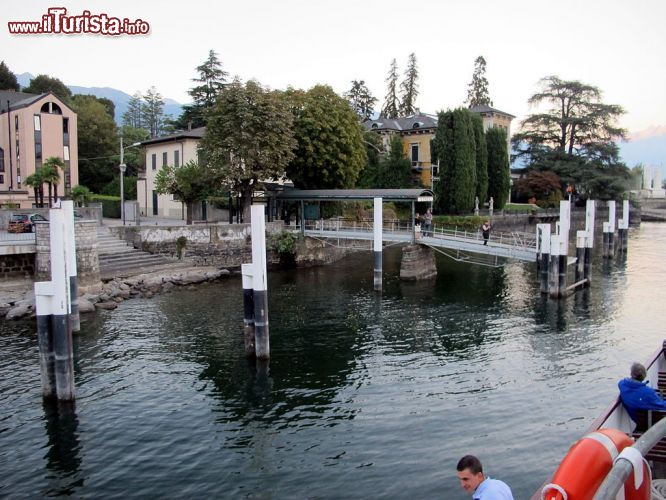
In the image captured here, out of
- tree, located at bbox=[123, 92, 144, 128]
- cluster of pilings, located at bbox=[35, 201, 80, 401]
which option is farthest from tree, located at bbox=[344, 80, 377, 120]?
cluster of pilings, located at bbox=[35, 201, 80, 401]

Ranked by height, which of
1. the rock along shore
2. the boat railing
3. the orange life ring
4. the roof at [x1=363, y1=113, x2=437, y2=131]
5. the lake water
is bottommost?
the lake water

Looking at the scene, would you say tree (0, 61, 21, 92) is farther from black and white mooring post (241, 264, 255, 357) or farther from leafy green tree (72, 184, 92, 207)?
black and white mooring post (241, 264, 255, 357)

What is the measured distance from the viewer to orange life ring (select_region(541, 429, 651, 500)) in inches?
251

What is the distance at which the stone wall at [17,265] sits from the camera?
30719 mm

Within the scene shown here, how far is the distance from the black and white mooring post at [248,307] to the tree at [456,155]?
4722cm

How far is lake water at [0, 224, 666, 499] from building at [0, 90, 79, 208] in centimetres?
3641

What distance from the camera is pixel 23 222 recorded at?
34938 mm

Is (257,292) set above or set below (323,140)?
below

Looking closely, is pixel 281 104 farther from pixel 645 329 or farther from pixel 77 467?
pixel 77 467

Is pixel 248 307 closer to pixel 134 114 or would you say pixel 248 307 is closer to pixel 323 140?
pixel 323 140

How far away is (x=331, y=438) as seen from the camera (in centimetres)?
1459

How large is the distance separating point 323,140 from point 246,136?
8.39 meters

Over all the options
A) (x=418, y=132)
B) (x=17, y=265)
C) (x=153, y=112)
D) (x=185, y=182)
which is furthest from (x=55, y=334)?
(x=153, y=112)

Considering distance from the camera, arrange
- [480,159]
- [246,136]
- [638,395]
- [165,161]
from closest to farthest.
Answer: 1. [638,395]
2. [246,136]
3. [165,161]
4. [480,159]
